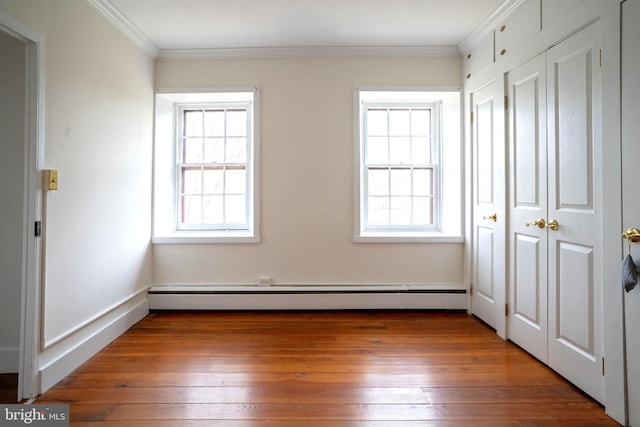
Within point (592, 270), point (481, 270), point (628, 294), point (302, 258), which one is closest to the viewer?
point (628, 294)

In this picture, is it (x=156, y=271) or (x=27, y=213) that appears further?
(x=156, y=271)

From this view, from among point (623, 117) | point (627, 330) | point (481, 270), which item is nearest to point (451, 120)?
point (481, 270)

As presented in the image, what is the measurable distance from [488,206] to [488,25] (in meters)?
1.57

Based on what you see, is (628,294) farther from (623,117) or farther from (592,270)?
(623,117)

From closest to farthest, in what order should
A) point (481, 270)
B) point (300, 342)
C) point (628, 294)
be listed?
point (628, 294), point (300, 342), point (481, 270)

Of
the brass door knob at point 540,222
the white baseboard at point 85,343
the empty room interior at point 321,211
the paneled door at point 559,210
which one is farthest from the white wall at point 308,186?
the brass door knob at point 540,222

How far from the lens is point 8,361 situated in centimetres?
228

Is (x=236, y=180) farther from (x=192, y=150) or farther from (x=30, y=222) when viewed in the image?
(x=30, y=222)

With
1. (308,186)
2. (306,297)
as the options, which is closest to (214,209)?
(308,186)

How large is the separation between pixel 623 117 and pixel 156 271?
384 cm

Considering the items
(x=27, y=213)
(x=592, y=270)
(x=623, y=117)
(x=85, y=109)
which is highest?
(x=85, y=109)

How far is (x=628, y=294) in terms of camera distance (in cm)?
170

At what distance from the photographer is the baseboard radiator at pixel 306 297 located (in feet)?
11.4

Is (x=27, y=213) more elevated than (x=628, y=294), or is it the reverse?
(x=27, y=213)
